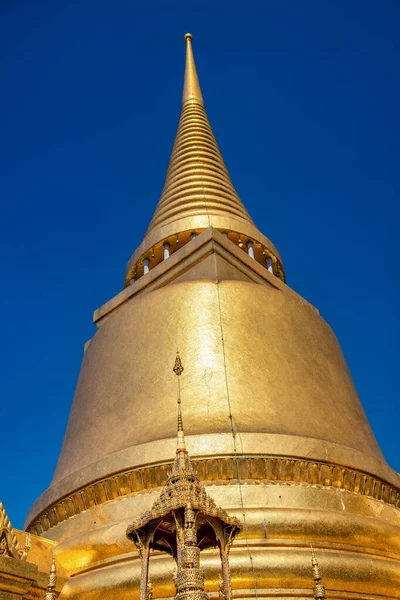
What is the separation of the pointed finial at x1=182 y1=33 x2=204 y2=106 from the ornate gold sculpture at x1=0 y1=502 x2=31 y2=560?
1472cm

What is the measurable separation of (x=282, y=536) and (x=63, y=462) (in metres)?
3.82

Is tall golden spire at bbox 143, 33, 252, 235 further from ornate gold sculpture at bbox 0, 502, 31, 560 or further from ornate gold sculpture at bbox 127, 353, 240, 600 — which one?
ornate gold sculpture at bbox 127, 353, 240, 600

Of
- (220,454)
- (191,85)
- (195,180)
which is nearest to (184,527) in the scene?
(220,454)

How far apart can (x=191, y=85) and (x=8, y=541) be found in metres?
15.9

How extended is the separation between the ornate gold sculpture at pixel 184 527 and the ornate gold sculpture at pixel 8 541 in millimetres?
1886

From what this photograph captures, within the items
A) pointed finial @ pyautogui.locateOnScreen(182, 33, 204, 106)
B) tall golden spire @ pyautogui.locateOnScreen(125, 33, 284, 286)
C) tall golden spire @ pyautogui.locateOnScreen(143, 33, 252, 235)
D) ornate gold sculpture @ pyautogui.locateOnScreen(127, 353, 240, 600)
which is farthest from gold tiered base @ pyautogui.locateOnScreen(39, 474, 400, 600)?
pointed finial @ pyautogui.locateOnScreen(182, 33, 204, 106)

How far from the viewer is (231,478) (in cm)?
795

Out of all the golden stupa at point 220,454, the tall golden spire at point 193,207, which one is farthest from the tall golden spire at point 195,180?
the golden stupa at point 220,454

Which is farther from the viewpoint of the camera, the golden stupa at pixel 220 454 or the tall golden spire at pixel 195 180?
the tall golden spire at pixel 195 180

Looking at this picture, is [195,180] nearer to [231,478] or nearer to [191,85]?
[191,85]

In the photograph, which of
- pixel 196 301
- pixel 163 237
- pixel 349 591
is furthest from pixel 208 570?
pixel 163 237

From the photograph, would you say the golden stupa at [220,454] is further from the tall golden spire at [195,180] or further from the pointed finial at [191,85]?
the pointed finial at [191,85]

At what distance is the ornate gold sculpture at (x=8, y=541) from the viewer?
6941mm

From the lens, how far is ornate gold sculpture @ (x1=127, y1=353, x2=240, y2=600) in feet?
14.3
